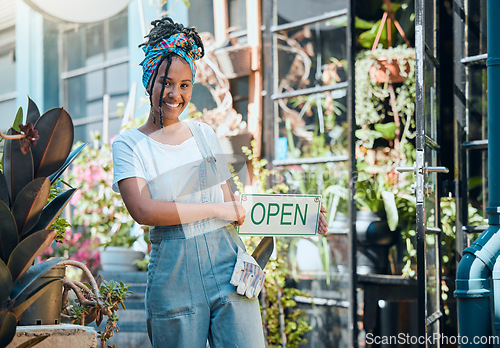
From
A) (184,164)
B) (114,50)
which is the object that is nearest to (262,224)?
(184,164)

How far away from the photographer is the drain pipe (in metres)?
2.91

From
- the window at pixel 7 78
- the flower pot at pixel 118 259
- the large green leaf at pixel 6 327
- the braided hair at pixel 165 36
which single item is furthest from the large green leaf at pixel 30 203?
the window at pixel 7 78

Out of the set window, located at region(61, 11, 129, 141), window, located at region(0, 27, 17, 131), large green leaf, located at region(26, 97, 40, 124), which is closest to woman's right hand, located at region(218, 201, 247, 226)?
large green leaf, located at region(26, 97, 40, 124)

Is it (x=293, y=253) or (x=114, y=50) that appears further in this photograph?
(x=114, y=50)

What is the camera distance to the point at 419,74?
3131mm

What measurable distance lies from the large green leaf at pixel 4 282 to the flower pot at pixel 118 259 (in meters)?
2.86

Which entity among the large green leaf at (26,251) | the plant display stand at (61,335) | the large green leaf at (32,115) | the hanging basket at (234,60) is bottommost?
the plant display stand at (61,335)

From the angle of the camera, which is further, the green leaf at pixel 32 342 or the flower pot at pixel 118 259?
the flower pot at pixel 118 259

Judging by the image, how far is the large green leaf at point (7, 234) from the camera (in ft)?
5.56

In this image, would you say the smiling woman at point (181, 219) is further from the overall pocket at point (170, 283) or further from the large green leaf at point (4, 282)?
the large green leaf at point (4, 282)

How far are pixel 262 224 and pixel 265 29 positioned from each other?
117 inches

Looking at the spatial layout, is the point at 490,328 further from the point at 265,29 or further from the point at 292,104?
the point at 265,29

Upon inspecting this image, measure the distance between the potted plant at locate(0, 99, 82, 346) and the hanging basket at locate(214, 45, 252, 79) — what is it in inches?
112

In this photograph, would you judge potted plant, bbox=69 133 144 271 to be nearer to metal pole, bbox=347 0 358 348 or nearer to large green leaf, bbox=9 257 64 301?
metal pole, bbox=347 0 358 348
